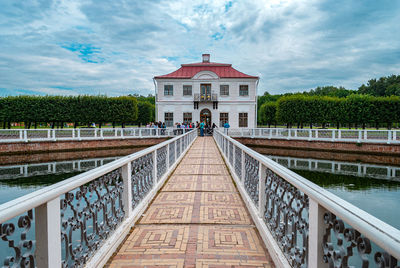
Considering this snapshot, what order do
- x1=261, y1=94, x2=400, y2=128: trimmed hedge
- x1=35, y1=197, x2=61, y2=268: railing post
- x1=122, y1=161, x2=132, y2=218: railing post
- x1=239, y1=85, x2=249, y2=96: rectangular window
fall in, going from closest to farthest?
x1=35, y1=197, x2=61, y2=268: railing post < x1=122, y1=161, x2=132, y2=218: railing post < x1=239, y1=85, x2=249, y2=96: rectangular window < x1=261, y1=94, x2=400, y2=128: trimmed hedge

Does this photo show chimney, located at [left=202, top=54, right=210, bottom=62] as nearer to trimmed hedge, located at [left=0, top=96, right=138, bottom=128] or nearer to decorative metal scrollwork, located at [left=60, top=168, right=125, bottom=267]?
trimmed hedge, located at [left=0, top=96, right=138, bottom=128]

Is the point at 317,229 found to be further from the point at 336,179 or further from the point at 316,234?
the point at 336,179

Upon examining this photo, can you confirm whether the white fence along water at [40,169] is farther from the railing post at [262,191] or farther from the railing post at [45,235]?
the railing post at [45,235]

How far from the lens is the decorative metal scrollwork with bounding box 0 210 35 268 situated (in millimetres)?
1606

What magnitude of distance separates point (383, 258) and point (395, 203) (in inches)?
365

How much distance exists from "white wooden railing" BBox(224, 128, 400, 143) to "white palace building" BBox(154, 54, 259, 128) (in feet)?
13.1

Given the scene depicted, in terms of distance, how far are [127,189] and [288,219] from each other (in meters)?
2.26

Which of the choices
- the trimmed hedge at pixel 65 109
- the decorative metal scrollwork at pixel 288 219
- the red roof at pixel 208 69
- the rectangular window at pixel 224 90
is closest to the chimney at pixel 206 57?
the red roof at pixel 208 69

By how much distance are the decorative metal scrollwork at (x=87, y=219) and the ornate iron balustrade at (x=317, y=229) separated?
1.98 meters

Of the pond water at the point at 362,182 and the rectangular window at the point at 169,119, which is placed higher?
the rectangular window at the point at 169,119

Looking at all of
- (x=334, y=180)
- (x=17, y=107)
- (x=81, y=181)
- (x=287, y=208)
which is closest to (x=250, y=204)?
(x=287, y=208)

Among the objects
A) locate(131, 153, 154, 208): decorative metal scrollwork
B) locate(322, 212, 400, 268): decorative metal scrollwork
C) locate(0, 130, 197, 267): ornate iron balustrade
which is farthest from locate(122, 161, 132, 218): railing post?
locate(322, 212, 400, 268): decorative metal scrollwork

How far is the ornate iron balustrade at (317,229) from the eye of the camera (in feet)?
4.24

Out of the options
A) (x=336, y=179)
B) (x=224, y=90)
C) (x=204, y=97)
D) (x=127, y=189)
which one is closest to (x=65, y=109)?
(x=204, y=97)
